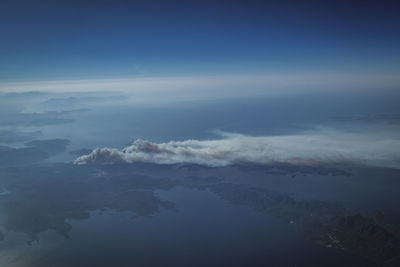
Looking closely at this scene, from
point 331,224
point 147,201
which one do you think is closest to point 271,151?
point 331,224

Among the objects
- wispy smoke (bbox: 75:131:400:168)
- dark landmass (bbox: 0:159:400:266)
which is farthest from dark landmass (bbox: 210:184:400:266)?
wispy smoke (bbox: 75:131:400:168)

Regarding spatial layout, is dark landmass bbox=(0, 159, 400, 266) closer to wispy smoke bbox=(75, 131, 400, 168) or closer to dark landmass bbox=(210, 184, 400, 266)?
dark landmass bbox=(210, 184, 400, 266)

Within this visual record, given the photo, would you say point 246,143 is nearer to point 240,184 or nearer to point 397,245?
point 240,184

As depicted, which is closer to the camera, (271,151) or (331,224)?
(331,224)

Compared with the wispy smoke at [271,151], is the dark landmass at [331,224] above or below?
below

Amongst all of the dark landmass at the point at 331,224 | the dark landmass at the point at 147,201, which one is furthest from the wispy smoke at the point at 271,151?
the dark landmass at the point at 331,224

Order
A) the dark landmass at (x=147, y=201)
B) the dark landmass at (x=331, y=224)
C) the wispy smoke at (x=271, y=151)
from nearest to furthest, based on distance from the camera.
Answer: the dark landmass at (x=331, y=224), the dark landmass at (x=147, y=201), the wispy smoke at (x=271, y=151)

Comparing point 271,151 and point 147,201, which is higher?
point 271,151

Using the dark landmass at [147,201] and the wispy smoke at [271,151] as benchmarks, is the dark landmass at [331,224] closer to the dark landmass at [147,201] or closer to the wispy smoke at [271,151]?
the dark landmass at [147,201]

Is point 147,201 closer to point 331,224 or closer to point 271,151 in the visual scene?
point 331,224
